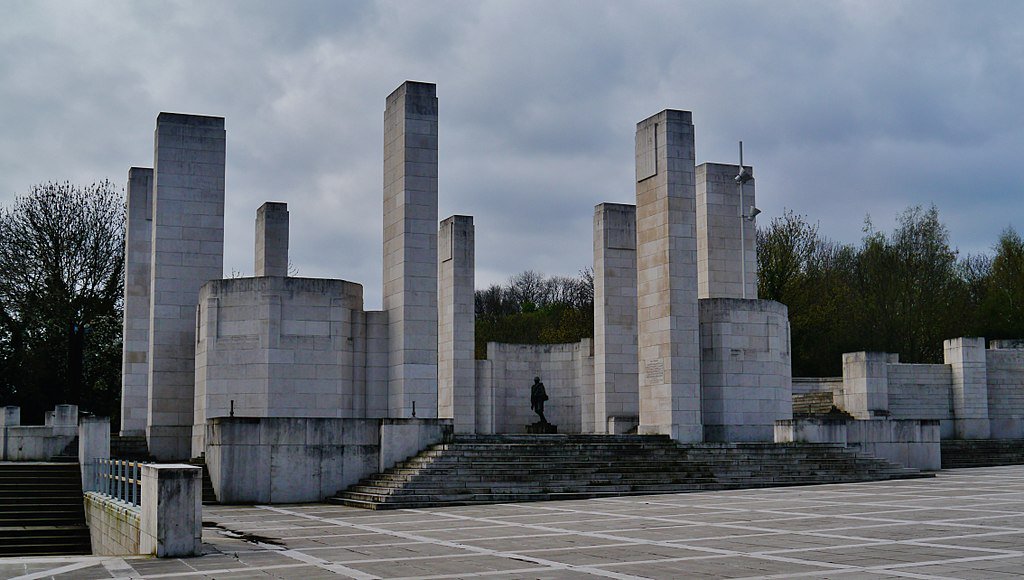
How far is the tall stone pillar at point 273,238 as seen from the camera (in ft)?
106

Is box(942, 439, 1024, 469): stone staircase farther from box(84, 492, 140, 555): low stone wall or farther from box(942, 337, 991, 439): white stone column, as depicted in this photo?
box(84, 492, 140, 555): low stone wall

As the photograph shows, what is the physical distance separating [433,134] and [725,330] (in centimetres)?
1057

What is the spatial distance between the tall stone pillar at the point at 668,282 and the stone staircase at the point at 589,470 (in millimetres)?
1942

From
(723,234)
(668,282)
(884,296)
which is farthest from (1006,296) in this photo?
(668,282)

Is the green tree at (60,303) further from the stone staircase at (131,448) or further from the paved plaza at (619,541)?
the paved plaza at (619,541)

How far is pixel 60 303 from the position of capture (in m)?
45.0

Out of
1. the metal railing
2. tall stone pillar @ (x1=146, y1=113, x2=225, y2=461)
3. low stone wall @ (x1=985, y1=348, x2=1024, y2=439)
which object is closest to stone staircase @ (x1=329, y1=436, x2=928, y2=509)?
the metal railing

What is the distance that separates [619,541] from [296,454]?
10857 mm

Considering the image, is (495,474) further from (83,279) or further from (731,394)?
(83,279)

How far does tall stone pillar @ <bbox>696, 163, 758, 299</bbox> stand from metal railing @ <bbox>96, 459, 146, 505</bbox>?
2144 cm

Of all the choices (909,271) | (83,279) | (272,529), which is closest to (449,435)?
(272,529)

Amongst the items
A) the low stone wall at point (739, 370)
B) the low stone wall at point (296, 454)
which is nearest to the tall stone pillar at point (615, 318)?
the low stone wall at point (739, 370)

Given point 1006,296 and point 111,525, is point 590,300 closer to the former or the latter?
point 1006,296

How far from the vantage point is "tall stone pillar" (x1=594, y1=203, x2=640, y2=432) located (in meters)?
35.9
